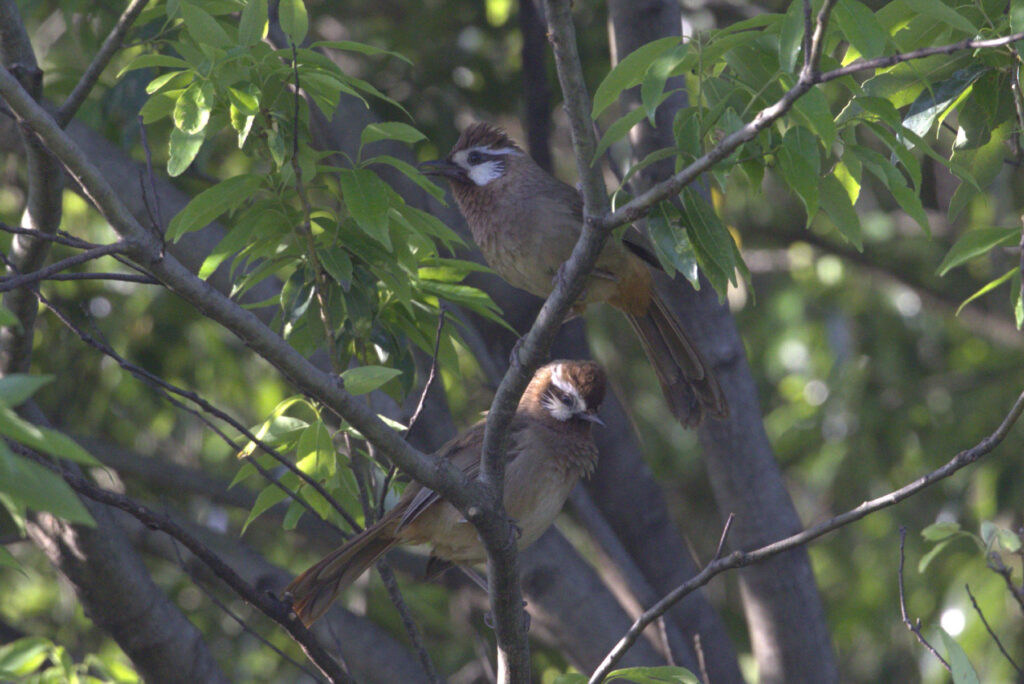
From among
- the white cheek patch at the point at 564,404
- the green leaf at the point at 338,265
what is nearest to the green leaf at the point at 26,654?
the green leaf at the point at 338,265

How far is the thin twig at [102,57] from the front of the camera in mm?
3150

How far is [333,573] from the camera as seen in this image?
12.6ft

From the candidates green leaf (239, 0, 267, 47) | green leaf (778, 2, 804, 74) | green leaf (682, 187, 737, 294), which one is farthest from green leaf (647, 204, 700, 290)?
green leaf (239, 0, 267, 47)

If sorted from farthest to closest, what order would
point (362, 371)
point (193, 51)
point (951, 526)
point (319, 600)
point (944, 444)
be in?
point (944, 444) < point (319, 600) < point (951, 526) < point (193, 51) < point (362, 371)

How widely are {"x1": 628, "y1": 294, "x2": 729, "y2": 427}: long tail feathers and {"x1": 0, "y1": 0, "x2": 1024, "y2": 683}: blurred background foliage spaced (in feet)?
5.72

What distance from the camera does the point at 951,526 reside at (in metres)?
3.47

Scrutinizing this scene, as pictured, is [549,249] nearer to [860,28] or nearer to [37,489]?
[860,28]

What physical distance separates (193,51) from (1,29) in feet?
2.12

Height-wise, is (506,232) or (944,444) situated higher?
(506,232)

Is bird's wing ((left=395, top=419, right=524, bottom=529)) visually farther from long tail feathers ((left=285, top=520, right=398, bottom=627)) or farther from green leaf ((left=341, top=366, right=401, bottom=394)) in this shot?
green leaf ((left=341, top=366, right=401, bottom=394))

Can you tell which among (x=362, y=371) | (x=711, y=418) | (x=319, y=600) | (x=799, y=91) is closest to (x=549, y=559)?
(x=711, y=418)

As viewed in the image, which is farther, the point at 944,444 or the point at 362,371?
the point at 944,444

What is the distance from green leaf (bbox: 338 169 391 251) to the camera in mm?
3033

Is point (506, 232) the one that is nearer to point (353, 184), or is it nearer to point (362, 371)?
point (353, 184)
